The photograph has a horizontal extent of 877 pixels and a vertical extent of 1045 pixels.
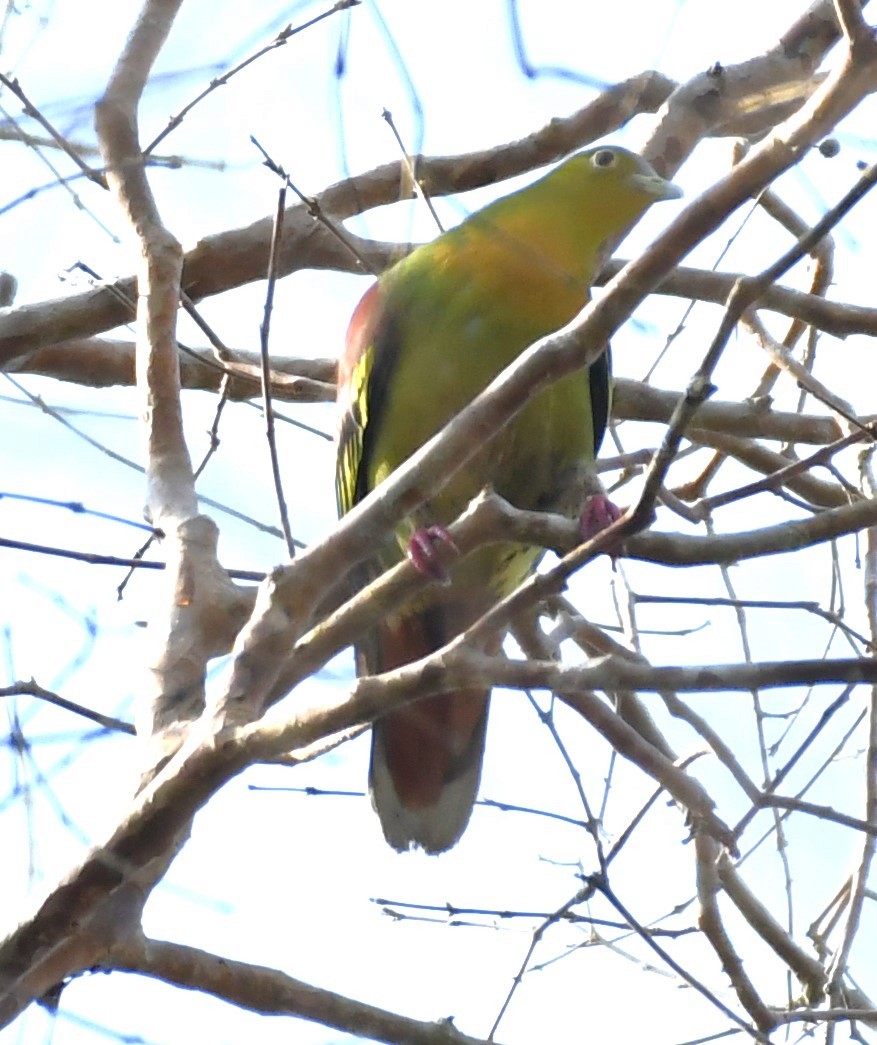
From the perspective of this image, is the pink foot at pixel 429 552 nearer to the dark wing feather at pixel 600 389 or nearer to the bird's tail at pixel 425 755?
the bird's tail at pixel 425 755

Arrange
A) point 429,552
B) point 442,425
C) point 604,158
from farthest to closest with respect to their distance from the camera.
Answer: point 604,158 < point 442,425 < point 429,552

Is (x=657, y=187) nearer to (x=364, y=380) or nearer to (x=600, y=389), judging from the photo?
(x=600, y=389)

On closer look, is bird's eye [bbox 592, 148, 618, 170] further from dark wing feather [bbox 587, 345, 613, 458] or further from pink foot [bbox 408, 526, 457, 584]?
pink foot [bbox 408, 526, 457, 584]

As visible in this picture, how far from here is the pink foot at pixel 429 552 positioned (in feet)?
7.33

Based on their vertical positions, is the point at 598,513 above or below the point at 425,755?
above

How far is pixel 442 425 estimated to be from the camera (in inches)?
129

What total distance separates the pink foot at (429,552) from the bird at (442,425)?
594 millimetres

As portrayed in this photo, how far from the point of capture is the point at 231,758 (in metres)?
1.83

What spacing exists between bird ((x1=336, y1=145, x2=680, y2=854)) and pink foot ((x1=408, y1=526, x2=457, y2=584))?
594mm

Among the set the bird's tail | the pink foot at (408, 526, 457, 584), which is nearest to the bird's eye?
the bird's tail

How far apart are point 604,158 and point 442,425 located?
3.30ft

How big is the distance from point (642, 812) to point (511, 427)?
979mm

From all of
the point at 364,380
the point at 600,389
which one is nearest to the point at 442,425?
the point at 364,380

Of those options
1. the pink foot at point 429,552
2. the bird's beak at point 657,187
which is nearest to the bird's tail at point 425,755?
→ the pink foot at point 429,552
